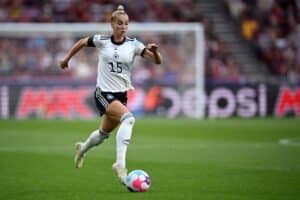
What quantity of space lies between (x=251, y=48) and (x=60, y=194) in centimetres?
2495

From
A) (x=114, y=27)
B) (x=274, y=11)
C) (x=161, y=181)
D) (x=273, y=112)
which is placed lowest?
(x=273, y=112)

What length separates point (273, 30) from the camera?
34312 millimetres

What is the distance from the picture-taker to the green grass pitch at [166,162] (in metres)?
11.3

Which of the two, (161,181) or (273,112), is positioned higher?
(161,181)

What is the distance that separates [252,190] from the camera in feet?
37.4

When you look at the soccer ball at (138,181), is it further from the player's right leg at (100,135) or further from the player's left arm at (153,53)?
the player's left arm at (153,53)

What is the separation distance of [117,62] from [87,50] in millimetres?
18258

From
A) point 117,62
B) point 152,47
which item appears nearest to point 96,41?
point 117,62

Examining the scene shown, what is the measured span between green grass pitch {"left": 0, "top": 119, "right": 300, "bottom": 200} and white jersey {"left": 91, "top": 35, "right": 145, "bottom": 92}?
1.37 metres

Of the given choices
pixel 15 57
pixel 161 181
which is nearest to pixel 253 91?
pixel 15 57

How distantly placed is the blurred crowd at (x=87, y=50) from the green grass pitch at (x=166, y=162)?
160 inches

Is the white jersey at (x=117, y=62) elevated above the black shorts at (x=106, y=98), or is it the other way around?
the white jersey at (x=117, y=62)

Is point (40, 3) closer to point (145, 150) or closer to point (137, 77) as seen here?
point (137, 77)

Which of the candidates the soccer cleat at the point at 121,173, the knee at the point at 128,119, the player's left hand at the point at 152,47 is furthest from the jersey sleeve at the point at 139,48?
the soccer cleat at the point at 121,173
